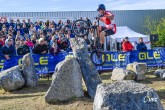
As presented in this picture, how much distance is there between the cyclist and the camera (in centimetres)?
1100

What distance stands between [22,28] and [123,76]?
8018 mm

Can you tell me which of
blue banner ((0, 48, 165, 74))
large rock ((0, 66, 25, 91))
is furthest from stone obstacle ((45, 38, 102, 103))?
blue banner ((0, 48, 165, 74))

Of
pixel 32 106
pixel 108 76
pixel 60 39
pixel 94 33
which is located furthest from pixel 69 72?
pixel 60 39

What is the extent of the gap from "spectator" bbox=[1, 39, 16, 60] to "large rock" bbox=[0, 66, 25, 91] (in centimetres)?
320

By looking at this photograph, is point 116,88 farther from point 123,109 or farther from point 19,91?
point 19,91

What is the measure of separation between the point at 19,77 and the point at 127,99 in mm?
6662

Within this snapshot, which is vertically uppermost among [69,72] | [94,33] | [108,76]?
[94,33]

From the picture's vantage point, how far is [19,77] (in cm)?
1229

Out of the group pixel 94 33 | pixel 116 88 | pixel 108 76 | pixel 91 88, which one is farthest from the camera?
pixel 108 76

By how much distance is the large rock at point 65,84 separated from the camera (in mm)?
9781

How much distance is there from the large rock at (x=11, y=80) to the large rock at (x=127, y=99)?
6086 millimetres

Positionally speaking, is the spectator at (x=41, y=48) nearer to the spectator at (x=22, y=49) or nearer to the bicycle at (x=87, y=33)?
the spectator at (x=22, y=49)

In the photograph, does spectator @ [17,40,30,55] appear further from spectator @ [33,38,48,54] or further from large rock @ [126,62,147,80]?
large rock @ [126,62,147,80]

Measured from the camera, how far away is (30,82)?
12.6 m
